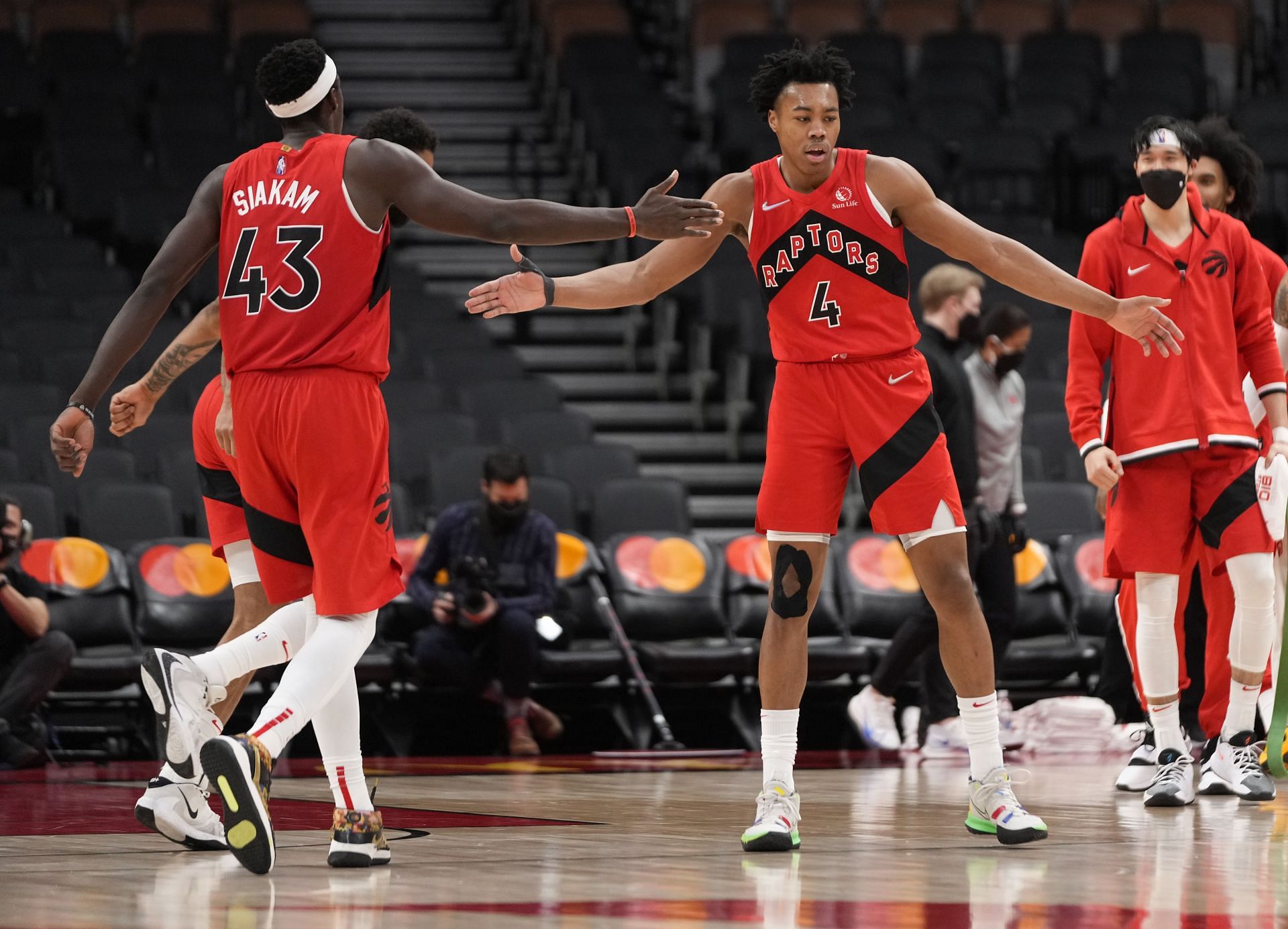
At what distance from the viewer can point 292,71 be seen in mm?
4188

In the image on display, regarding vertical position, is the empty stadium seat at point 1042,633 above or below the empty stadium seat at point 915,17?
below

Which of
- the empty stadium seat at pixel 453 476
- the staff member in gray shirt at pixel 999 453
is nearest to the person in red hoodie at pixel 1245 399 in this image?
the staff member in gray shirt at pixel 999 453

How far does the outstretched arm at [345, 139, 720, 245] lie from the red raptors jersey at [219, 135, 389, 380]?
0.05 metres

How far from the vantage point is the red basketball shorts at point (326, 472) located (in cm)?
403

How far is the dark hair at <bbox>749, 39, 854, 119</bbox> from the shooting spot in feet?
14.9

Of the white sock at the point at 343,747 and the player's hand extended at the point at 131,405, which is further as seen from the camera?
the player's hand extended at the point at 131,405

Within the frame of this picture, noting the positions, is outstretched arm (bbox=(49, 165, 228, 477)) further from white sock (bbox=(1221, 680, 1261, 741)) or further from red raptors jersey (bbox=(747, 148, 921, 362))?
white sock (bbox=(1221, 680, 1261, 741))

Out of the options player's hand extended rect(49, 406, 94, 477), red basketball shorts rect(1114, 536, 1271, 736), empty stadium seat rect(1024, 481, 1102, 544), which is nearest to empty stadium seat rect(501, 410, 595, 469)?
empty stadium seat rect(1024, 481, 1102, 544)

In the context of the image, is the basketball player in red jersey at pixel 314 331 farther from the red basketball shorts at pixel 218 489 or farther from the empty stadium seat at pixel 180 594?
the empty stadium seat at pixel 180 594

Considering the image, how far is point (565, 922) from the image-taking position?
3242mm

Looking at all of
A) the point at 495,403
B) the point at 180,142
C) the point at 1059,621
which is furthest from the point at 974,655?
the point at 180,142

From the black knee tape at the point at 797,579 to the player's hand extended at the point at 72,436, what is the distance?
1.65 metres

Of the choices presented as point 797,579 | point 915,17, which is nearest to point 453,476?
point 797,579

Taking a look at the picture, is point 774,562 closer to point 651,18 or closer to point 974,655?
point 974,655
